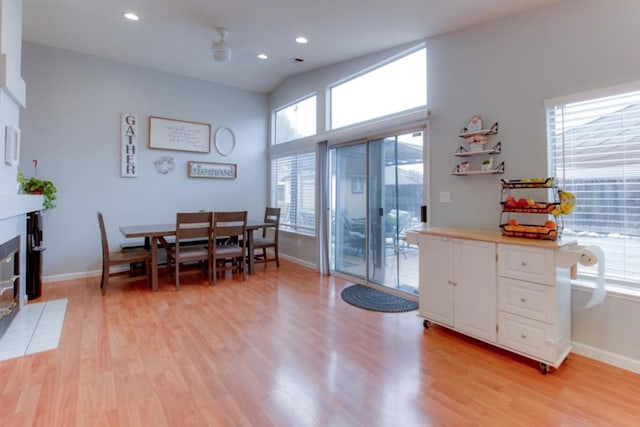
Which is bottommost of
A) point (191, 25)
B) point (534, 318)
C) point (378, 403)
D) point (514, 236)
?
point (378, 403)

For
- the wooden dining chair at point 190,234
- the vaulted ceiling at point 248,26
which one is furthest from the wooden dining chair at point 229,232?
the vaulted ceiling at point 248,26

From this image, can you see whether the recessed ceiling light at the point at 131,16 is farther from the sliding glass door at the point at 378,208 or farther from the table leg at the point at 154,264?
the sliding glass door at the point at 378,208

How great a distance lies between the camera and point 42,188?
3842 mm

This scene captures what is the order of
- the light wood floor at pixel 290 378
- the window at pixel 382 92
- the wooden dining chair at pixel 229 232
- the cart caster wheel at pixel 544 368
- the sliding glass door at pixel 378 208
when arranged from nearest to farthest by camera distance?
1. the light wood floor at pixel 290 378
2. the cart caster wheel at pixel 544 368
3. the window at pixel 382 92
4. the sliding glass door at pixel 378 208
5. the wooden dining chair at pixel 229 232

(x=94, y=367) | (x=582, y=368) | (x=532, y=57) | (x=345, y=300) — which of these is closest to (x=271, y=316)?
(x=345, y=300)

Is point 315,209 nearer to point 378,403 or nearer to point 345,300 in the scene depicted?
point 345,300

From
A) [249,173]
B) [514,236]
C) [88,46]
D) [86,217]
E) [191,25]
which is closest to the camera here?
[514,236]

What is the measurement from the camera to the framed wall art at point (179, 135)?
493 cm

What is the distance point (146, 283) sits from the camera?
13.8ft

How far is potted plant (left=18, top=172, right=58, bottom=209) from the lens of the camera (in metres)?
3.73

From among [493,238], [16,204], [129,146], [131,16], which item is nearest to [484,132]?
[493,238]

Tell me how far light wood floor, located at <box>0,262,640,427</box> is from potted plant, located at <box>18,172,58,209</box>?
1.80m

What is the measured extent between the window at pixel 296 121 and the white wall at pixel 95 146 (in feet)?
3.53

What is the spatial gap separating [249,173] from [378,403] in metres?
4.91
